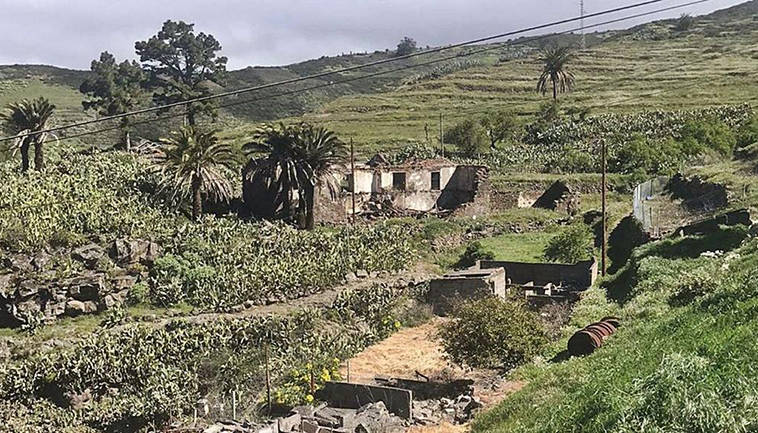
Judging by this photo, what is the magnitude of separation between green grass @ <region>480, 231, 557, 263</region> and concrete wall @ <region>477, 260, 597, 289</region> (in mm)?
2537

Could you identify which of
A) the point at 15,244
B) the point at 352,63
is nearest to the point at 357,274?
the point at 15,244

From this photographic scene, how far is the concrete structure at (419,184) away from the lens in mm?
47438

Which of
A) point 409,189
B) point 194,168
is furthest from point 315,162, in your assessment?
point 409,189

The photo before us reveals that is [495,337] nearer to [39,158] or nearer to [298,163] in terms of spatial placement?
[298,163]

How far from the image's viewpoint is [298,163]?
37.6m

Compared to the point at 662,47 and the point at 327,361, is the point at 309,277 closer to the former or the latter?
the point at 327,361

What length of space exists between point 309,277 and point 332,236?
5419 mm

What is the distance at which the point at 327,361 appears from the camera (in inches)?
984

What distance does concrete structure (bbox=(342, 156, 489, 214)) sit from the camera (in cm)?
4744

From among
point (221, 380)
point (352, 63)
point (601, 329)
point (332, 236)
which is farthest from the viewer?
point (352, 63)

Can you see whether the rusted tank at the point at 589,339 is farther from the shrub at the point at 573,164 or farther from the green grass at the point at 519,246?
the shrub at the point at 573,164

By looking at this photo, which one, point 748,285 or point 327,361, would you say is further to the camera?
point 327,361

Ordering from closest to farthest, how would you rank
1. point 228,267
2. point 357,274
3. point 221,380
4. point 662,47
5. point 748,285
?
point 748,285
point 221,380
point 228,267
point 357,274
point 662,47

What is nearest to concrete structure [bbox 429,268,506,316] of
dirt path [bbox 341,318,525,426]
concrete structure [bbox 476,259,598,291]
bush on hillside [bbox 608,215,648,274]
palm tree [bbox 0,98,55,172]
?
dirt path [bbox 341,318,525,426]
